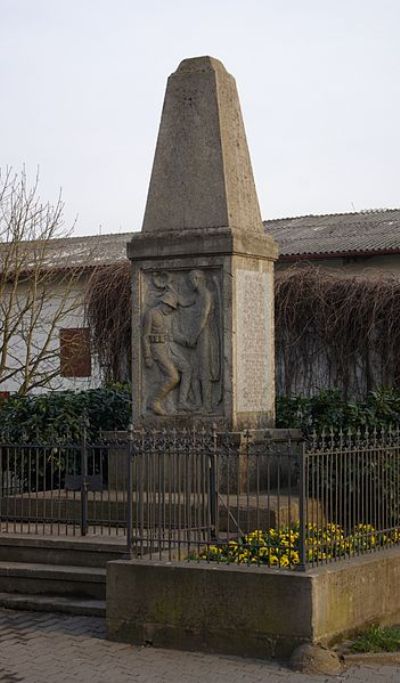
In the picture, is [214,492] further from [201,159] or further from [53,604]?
[201,159]

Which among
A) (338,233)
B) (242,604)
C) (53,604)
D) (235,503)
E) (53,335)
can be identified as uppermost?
(338,233)

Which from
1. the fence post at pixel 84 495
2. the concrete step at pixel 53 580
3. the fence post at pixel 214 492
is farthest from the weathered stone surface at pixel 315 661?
the fence post at pixel 84 495

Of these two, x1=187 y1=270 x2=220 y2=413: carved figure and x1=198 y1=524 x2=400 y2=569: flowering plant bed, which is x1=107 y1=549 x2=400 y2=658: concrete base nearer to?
x1=198 y1=524 x2=400 y2=569: flowering plant bed

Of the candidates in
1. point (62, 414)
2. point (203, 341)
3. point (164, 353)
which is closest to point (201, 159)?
point (203, 341)

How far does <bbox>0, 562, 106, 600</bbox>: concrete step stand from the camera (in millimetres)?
10375

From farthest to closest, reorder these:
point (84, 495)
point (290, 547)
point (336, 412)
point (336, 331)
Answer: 1. point (336, 331)
2. point (336, 412)
3. point (84, 495)
4. point (290, 547)

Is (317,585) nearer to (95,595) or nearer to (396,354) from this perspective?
(95,595)

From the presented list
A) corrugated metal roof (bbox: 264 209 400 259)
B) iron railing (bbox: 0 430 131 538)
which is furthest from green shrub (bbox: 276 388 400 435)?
corrugated metal roof (bbox: 264 209 400 259)

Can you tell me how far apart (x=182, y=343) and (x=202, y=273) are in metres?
0.81

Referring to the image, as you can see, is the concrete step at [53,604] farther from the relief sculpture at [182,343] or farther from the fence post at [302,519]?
the relief sculpture at [182,343]

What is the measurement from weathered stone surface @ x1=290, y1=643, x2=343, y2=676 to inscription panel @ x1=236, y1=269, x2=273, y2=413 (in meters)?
4.27

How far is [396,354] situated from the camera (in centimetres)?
1933

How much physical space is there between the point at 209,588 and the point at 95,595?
6.52ft

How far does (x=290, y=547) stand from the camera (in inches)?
→ 346
